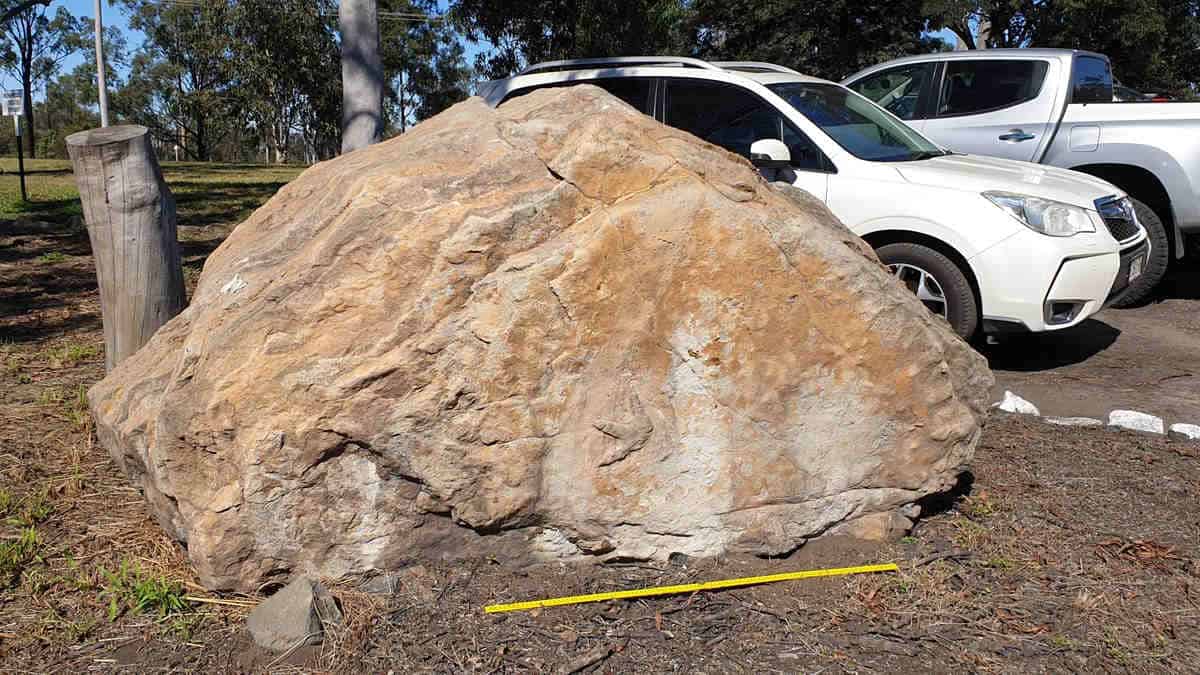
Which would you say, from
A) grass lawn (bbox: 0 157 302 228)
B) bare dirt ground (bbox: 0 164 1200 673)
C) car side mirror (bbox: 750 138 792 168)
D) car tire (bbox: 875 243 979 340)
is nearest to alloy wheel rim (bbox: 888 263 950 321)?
car tire (bbox: 875 243 979 340)

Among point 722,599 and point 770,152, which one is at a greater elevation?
point 770,152

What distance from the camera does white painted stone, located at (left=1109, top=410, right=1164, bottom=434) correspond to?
200 inches

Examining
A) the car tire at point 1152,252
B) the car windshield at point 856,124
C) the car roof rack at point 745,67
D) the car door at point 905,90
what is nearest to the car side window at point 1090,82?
the car tire at point 1152,252

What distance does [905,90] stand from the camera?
30.5 ft

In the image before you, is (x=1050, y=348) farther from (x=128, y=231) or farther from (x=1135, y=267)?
(x=128, y=231)

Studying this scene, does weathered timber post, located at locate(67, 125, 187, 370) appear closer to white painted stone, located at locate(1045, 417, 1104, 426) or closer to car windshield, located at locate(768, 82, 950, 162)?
car windshield, located at locate(768, 82, 950, 162)

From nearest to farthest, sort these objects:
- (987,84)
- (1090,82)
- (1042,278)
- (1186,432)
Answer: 1. (1186,432)
2. (1042,278)
3. (987,84)
4. (1090,82)

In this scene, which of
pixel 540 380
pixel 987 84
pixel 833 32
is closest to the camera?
pixel 540 380

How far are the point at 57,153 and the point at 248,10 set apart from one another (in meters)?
12.9

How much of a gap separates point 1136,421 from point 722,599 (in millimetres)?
3049

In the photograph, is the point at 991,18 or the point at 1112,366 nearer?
the point at 1112,366

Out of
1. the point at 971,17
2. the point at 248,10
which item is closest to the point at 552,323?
the point at 971,17

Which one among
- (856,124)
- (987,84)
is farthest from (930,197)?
(987,84)

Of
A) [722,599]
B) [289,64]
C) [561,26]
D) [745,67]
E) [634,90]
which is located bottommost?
[722,599]
